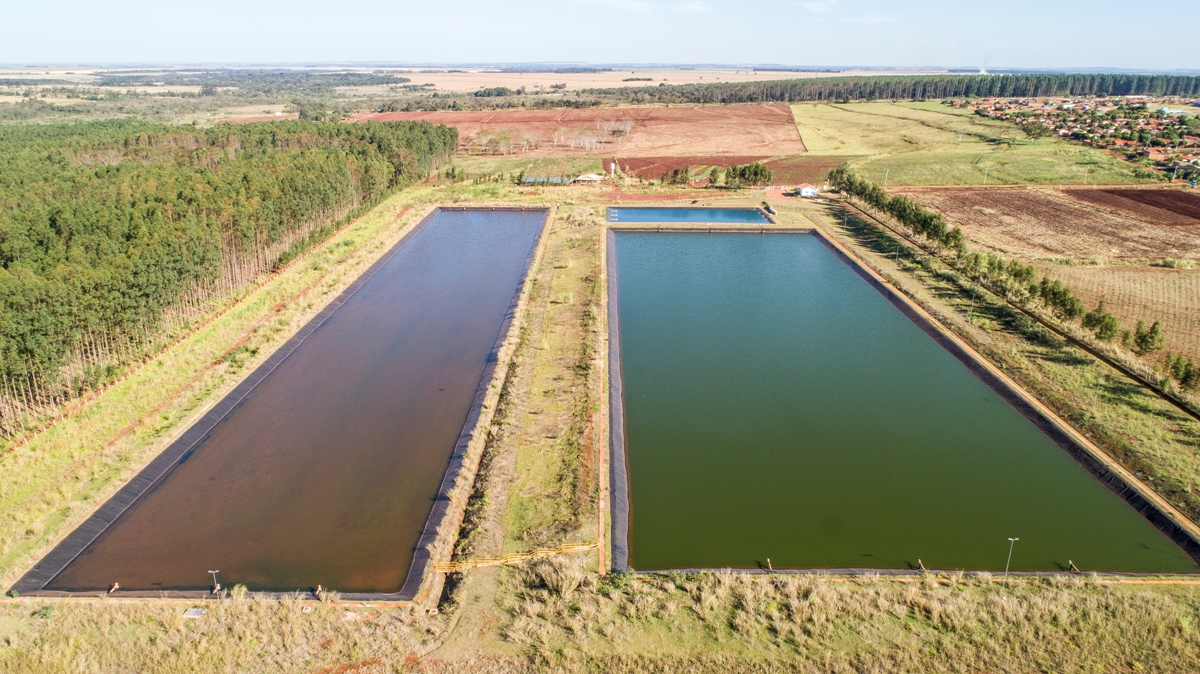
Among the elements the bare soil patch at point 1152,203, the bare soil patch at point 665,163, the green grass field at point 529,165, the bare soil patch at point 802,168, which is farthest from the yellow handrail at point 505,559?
the bare soil patch at point 665,163

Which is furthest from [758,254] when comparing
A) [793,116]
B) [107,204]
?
[793,116]

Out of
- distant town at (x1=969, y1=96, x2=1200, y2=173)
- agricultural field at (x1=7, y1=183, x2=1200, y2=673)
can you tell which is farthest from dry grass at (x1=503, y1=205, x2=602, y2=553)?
distant town at (x1=969, y1=96, x2=1200, y2=173)

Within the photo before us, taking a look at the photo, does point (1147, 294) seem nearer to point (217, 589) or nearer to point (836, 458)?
point (836, 458)

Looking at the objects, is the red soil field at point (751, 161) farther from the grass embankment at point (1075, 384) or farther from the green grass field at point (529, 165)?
the grass embankment at point (1075, 384)

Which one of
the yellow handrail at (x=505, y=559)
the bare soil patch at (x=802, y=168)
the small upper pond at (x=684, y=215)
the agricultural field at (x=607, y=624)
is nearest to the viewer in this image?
the agricultural field at (x=607, y=624)

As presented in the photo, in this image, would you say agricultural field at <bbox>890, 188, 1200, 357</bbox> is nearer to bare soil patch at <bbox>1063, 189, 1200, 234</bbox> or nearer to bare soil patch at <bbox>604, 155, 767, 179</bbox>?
bare soil patch at <bbox>1063, 189, 1200, 234</bbox>

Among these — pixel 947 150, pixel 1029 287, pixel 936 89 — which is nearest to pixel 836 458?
pixel 1029 287

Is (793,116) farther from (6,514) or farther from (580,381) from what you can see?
(6,514)

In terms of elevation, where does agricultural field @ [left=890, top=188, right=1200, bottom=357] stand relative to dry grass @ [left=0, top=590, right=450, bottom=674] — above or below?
above
